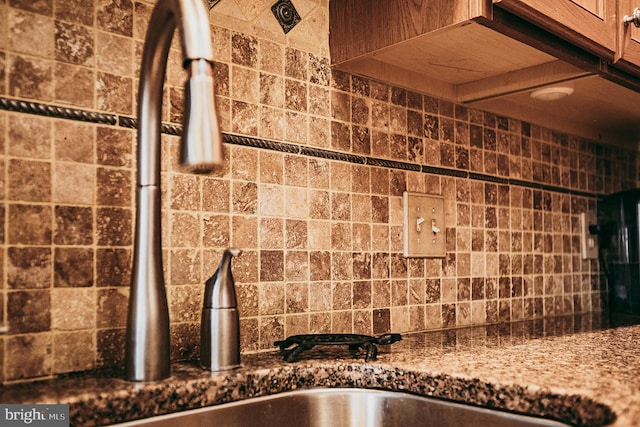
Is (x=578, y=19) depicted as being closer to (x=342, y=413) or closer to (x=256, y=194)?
(x=256, y=194)

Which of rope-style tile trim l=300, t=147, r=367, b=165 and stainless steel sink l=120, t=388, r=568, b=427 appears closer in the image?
stainless steel sink l=120, t=388, r=568, b=427

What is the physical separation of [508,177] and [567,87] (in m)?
0.31

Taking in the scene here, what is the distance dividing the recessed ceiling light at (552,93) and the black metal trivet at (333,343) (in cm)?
83

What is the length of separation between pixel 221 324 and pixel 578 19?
0.94 metres

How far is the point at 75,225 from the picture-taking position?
36.1 inches

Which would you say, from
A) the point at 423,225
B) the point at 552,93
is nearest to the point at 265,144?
the point at 423,225

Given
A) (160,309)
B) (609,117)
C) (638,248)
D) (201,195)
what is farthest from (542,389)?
(609,117)

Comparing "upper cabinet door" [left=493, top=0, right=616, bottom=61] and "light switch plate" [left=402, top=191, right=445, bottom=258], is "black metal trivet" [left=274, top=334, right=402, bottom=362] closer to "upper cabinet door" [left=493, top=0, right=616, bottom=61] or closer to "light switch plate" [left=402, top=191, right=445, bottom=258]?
"light switch plate" [left=402, top=191, right=445, bottom=258]

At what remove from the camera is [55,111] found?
0.90 meters

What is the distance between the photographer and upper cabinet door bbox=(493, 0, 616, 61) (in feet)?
3.57

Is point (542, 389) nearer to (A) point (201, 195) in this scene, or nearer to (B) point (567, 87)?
(A) point (201, 195)

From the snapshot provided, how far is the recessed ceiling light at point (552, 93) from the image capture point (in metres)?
1.53

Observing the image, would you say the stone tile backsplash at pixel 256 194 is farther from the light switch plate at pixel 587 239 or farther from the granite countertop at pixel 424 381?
the light switch plate at pixel 587 239

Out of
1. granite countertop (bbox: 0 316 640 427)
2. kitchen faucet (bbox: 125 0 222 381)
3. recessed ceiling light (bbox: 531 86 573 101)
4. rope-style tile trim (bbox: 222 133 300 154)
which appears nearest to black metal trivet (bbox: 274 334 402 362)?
granite countertop (bbox: 0 316 640 427)
